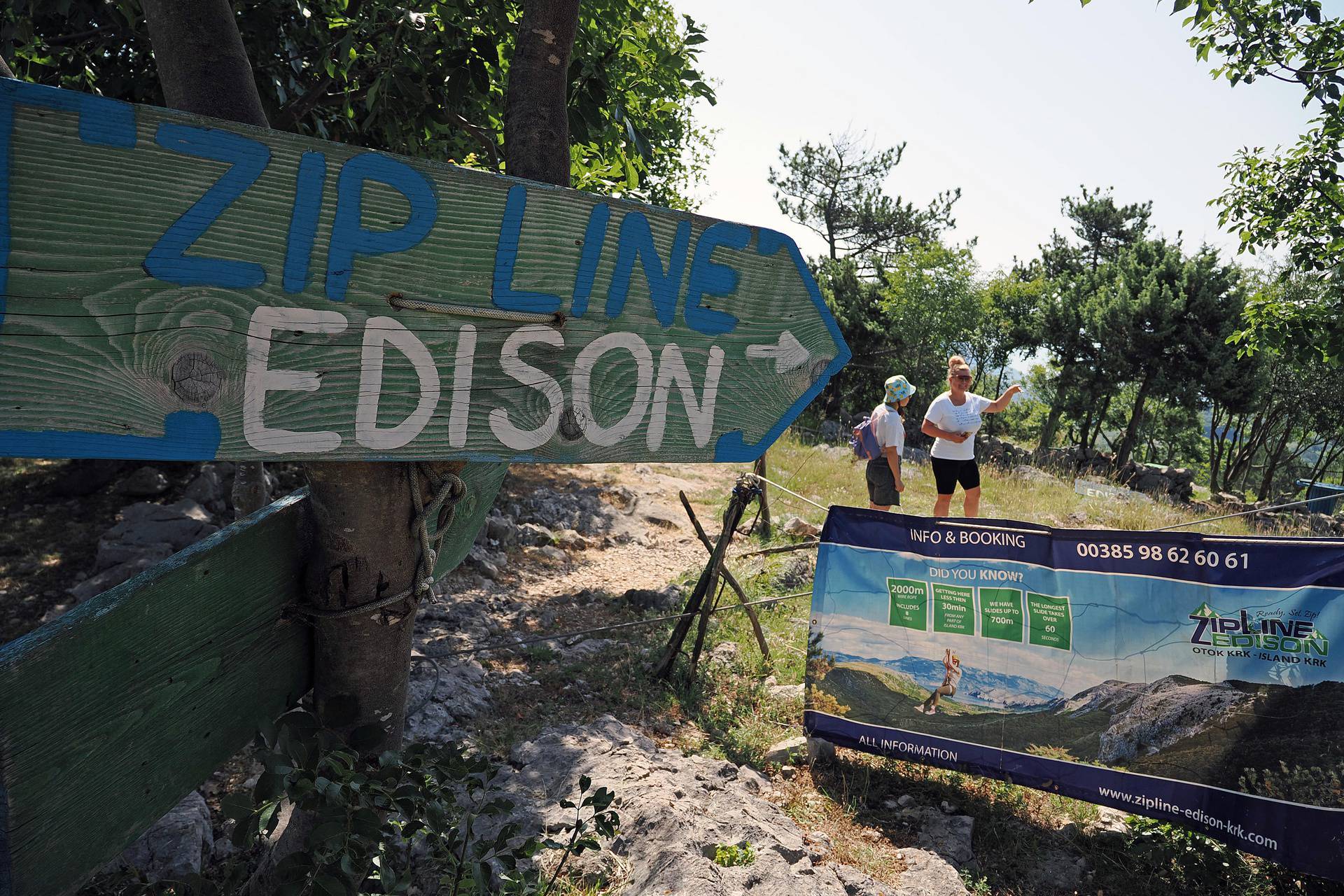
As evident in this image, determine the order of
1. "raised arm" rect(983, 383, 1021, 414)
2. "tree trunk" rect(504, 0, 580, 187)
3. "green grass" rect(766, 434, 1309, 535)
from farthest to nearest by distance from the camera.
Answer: "green grass" rect(766, 434, 1309, 535) → "raised arm" rect(983, 383, 1021, 414) → "tree trunk" rect(504, 0, 580, 187)

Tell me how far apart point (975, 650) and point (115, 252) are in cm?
368

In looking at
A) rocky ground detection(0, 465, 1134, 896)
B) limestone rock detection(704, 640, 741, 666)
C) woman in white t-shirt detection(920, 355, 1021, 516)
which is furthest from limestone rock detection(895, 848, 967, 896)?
woman in white t-shirt detection(920, 355, 1021, 516)

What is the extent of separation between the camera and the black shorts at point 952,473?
6961 millimetres

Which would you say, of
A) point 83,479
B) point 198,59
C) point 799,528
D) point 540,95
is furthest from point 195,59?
point 83,479

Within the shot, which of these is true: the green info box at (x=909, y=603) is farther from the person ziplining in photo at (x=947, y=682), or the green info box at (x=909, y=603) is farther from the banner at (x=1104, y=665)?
the person ziplining in photo at (x=947, y=682)

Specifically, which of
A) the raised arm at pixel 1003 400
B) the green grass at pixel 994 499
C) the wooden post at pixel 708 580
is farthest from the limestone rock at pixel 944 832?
the green grass at pixel 994 499

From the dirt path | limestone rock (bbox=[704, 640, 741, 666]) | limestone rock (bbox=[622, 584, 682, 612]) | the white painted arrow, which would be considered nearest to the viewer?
the white painted arrow

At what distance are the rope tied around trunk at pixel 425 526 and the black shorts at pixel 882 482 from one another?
6.18 meters

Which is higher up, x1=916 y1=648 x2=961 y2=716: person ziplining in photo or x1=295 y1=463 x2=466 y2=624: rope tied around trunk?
x1=295 y1=463 x2=466 y2=624: rope tied around trunk

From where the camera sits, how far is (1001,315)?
3019cm

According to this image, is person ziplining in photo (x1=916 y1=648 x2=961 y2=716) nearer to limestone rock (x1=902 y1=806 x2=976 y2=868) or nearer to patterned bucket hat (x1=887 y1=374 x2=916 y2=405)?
limestone rock (x1=902 y1=806 x2=976 y2=868)

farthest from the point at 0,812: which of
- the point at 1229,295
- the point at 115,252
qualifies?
the point at 1229,295

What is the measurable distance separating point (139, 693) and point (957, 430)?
6595mm

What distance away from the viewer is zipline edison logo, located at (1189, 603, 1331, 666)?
122 inches
